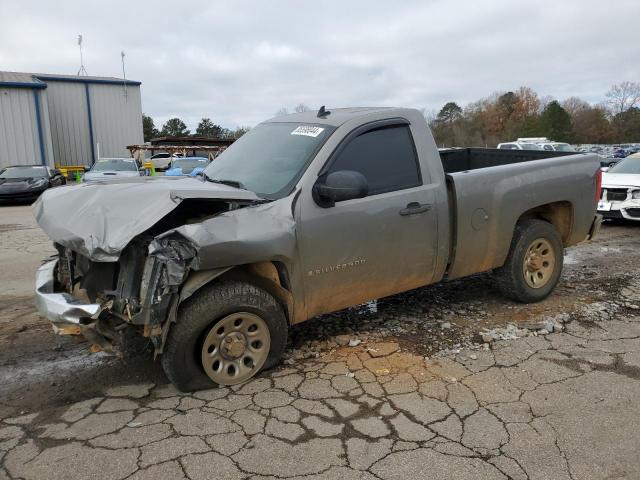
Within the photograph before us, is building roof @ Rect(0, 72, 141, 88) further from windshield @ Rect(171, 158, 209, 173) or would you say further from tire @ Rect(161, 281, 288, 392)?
tire @ Rect(161, 281, 288, 392)

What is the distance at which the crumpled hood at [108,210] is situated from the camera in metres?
3.22

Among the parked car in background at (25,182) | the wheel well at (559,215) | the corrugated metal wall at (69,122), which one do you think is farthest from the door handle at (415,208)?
the corrugated metal wall at (69,122)

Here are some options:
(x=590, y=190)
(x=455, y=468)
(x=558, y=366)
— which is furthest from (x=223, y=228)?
(x=590, y=190)

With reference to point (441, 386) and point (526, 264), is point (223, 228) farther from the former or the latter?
point (526, 264)

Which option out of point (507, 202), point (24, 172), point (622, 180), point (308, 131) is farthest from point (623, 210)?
point (24, 172)

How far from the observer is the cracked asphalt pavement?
109 inches

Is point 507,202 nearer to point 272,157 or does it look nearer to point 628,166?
point 272,157

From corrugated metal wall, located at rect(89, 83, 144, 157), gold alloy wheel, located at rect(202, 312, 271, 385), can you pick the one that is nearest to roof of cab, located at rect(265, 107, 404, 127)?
gold alloy wheel, located at rect(202, 312, 271, 385)

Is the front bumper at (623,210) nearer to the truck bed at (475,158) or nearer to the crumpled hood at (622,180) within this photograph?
the crumpled hood at (622,180)

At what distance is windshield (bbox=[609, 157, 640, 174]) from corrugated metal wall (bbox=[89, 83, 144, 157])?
96.4 feet

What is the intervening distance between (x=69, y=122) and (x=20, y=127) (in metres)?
5.84

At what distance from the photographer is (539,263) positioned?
525 centimetres

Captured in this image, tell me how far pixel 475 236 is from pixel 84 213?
10.6 feet

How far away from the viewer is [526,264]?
16.9 ft
